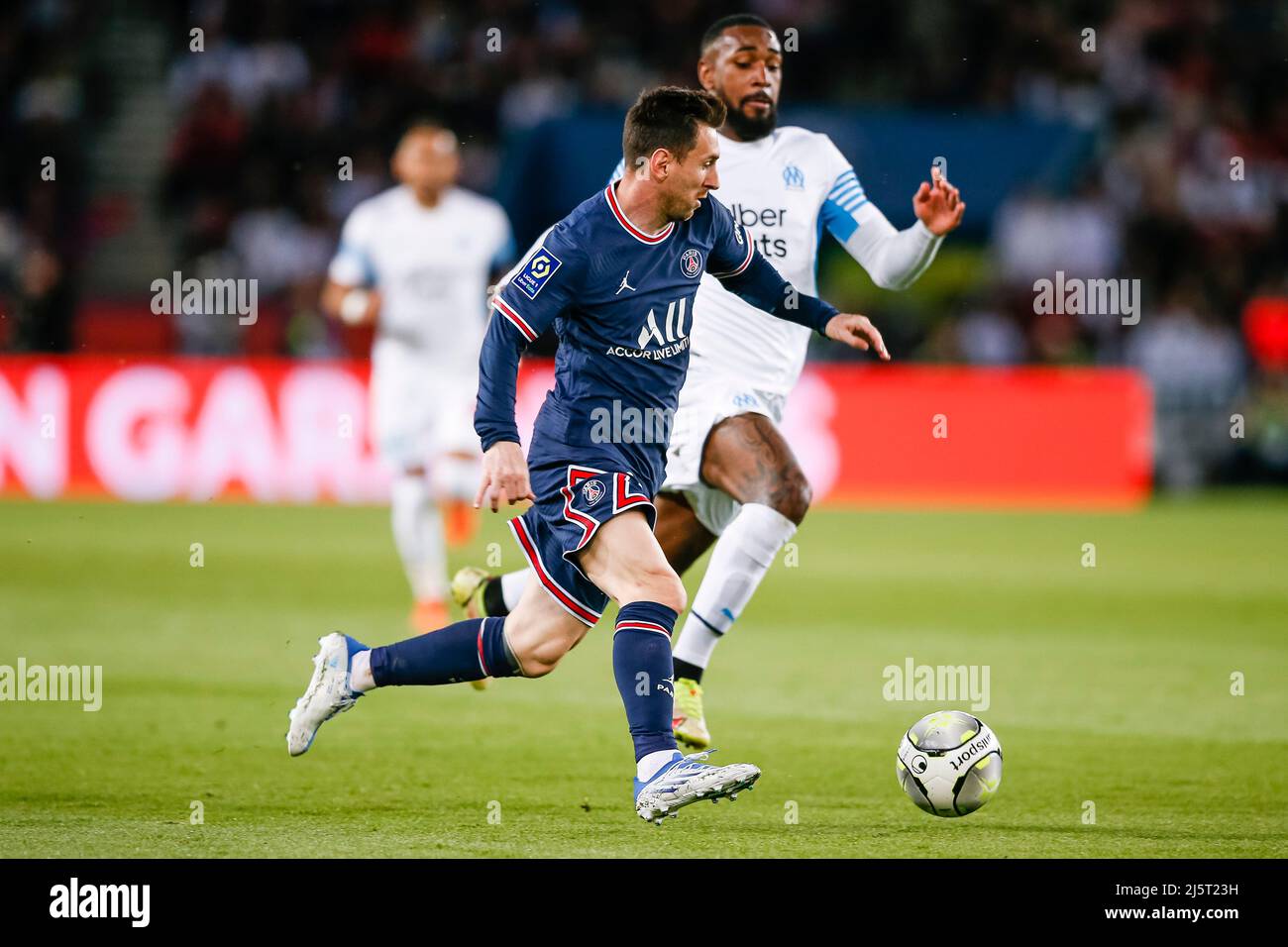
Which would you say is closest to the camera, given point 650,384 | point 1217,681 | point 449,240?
point 650,384

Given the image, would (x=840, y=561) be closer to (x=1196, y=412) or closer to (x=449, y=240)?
(x=449, y=240)

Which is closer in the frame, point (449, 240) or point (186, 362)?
point (449, 240)

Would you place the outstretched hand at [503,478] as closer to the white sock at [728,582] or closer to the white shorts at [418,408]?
the white sock at [728,582]

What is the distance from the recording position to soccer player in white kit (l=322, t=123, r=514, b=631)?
33.7 feet

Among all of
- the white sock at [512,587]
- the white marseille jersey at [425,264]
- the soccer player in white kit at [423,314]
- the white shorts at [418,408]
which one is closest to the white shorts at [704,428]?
the white sock at [512,587]

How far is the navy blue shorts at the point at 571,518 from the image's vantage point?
5.56 metres

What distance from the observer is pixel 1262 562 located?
13695 mm

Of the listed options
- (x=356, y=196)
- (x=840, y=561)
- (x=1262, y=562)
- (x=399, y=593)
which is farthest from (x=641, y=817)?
(x=356, y=196)

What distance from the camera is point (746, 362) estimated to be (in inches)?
287

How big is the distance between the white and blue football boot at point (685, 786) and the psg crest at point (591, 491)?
797 millimetres

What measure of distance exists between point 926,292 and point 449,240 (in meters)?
12.7

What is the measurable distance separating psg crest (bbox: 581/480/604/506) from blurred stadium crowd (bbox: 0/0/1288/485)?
13.7m
